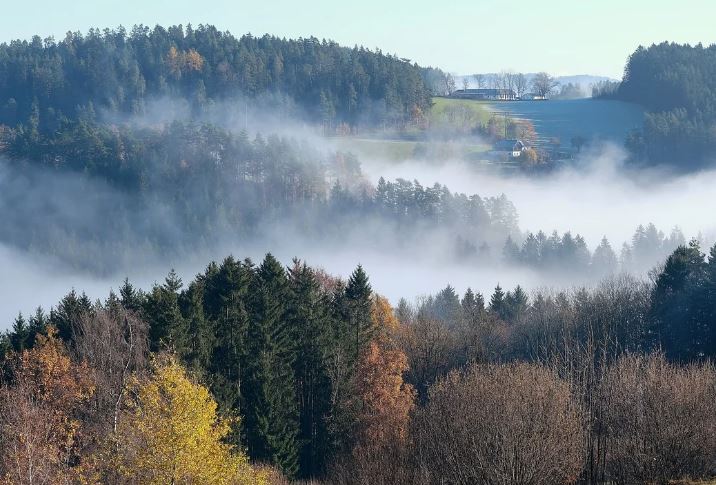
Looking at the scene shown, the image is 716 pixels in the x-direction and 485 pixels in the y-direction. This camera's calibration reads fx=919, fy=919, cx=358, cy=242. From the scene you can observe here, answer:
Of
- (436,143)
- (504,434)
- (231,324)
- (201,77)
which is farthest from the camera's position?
(201,77)

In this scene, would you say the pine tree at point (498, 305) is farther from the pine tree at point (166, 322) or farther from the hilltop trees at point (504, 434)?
the hilltop trees at point (504, 434)

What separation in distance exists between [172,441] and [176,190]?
117 m

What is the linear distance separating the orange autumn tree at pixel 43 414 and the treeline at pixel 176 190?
9015 centimetres

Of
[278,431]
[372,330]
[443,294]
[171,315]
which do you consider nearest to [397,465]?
[278,431]

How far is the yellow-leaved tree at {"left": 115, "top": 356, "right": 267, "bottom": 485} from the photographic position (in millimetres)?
25438

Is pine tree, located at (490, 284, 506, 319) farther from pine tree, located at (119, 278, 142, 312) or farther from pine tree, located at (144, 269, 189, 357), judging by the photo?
pine tree, located at (144, 269, 189, 357)

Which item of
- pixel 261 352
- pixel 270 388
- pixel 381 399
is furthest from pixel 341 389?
pixel 261 352

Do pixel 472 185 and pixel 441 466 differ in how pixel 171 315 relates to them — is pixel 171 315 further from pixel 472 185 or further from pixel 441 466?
pixel 472 185

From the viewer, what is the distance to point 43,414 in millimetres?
32219

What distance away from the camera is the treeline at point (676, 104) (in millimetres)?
154125

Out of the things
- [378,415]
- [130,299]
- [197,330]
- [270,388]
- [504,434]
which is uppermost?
[130,299]

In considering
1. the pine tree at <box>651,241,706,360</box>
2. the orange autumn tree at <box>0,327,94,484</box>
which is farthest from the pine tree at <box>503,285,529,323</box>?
the orange autumn tree at <box>0,327,94,484</box>

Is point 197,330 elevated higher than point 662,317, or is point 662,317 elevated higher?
point 197,330

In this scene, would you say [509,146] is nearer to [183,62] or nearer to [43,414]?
[183,62]
